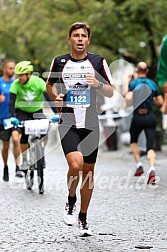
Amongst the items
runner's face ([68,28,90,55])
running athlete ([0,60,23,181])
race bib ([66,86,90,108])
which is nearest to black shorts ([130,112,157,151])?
running athlete ([0,60,23,181])

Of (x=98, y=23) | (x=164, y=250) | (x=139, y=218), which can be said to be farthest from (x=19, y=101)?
(x=98, y=23)

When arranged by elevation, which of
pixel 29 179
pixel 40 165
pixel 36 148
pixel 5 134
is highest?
pixel 5 134

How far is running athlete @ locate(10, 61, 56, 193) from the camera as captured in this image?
10.8 meters

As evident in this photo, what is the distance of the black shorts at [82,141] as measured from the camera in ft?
21.8

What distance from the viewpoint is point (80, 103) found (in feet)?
22.1

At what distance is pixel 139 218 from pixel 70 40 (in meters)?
2.28

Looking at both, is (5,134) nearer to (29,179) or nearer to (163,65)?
(29,179)

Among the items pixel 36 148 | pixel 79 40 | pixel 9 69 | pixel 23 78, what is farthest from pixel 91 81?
pixel 9 69

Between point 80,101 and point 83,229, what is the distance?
1222 millimetres

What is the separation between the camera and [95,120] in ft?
22.2

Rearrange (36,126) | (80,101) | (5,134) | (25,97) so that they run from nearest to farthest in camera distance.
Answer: (80,101) → (36,126) → (25,97) → (5,134)

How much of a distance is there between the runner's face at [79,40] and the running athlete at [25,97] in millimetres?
4028

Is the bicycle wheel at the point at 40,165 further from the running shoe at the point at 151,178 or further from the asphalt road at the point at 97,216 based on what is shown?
the running shoe at the point at 151,178

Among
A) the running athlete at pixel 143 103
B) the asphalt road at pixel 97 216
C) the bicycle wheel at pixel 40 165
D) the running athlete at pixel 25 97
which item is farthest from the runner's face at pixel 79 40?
the running athlete at pixel 143 103
